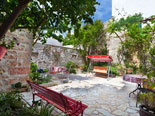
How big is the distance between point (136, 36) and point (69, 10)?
19.9ft

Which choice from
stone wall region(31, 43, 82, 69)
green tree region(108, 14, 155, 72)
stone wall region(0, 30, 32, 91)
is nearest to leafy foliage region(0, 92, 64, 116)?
stone wall region(0, 30, 32, 91)

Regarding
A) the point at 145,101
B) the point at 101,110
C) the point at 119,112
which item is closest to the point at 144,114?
the point at 145,101

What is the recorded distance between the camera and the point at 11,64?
3.32 m

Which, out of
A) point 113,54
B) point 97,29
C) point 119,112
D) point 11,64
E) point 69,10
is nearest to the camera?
point 69,10

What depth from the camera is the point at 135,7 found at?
26.8 feet

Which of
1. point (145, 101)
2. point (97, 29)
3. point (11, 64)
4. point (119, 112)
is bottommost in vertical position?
point (119, 112)

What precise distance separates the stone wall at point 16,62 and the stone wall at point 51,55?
4165 millimetres

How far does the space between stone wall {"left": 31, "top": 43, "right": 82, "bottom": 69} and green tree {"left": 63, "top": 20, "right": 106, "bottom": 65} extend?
868mm

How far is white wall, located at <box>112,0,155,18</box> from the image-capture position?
7.06 metres

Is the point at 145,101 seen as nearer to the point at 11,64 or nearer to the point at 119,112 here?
the point at 119,112

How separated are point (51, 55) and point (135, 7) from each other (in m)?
8.24

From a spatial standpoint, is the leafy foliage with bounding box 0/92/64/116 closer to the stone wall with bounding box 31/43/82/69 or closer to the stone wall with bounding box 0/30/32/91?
the stone wall with bounding box 0/30/32/91

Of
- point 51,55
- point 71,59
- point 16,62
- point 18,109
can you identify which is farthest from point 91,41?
point 18,109

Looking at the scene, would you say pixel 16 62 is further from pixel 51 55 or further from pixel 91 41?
pixel 91 41
